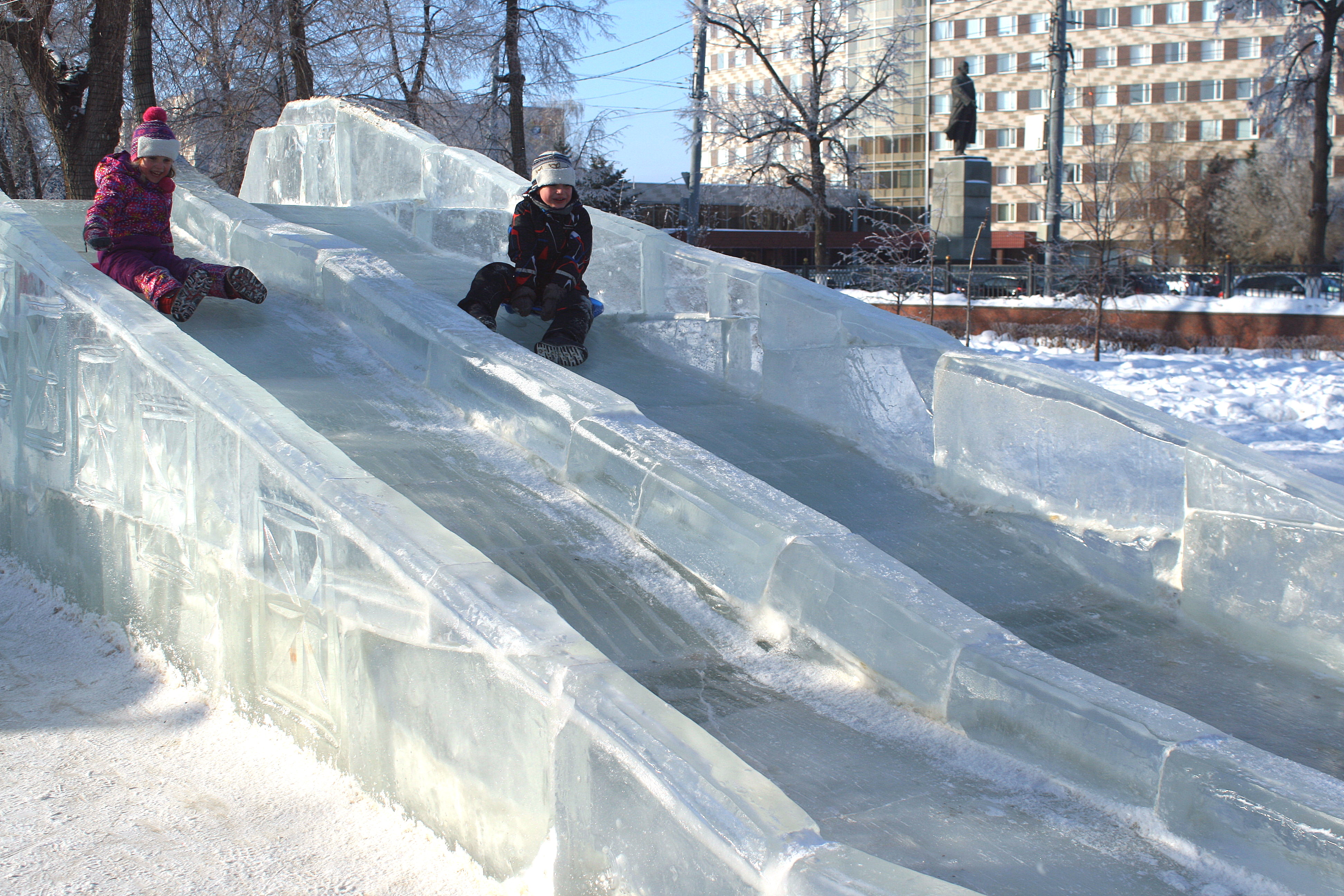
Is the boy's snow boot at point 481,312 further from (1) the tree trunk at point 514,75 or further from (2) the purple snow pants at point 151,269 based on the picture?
(1) the tree trunk at point 514,75

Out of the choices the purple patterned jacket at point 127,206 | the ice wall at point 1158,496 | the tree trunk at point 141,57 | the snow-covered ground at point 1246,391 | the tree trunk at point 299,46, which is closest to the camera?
the ice wall at point 1158,496

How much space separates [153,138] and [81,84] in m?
8.54

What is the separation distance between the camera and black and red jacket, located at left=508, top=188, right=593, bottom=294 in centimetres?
622

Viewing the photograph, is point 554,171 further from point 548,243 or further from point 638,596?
point 638,596

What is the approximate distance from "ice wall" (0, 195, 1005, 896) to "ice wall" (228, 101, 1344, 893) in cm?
93

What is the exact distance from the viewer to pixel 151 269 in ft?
18.0

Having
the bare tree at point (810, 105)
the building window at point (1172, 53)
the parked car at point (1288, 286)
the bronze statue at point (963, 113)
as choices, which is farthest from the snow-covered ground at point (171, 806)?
the building window at point (1172, 53)

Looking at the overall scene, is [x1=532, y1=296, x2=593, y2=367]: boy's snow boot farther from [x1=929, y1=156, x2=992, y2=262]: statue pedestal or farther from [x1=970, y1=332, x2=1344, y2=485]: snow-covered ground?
[x1=929, y1=156, x2=992, y2=262]: statue pedestal

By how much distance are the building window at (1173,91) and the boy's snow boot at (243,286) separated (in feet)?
225

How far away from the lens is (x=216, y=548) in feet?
11.7

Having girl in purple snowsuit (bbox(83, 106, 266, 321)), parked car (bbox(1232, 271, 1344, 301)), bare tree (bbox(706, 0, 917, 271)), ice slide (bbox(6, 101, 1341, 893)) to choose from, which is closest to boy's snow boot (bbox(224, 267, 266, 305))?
girl in purple snowsuit (bbox(83, 106, 266, 321))

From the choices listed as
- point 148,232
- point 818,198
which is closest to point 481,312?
point 148,232

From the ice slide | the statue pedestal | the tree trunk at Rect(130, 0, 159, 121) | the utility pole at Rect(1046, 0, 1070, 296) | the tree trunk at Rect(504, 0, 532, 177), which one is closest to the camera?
the ice slide

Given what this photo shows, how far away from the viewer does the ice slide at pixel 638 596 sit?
7.88 feet
